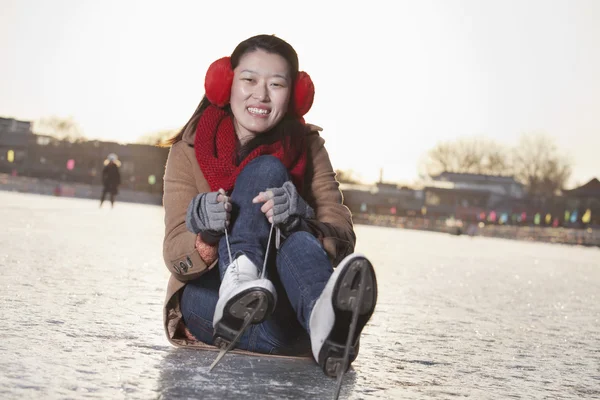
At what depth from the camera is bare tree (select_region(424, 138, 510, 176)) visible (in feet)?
308

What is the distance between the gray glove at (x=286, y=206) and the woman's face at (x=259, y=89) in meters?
0.34

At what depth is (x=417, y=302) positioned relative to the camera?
223 inches

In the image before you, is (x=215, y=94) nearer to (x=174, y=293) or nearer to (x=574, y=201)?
(x=174, y=293)

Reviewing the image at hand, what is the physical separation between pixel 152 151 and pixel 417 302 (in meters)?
70.4

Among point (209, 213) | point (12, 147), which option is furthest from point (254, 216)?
point (12, 147)

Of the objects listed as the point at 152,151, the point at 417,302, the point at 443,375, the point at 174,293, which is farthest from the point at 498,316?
the point at 152,151

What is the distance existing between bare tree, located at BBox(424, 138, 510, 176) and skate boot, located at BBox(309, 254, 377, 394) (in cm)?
9280

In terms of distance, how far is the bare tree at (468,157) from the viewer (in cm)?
9388

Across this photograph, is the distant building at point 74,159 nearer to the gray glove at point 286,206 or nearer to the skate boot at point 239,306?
the gray glove at point 286,206

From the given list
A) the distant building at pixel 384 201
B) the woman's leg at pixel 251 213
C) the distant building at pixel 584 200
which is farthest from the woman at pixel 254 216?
the distant building at pixel 584 200

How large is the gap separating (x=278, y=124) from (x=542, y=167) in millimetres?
88159

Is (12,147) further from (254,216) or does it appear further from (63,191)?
(254,216)

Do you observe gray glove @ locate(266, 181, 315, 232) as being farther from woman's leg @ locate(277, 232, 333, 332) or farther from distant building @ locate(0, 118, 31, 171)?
distant building @ locate(0, 118, 31, 171)

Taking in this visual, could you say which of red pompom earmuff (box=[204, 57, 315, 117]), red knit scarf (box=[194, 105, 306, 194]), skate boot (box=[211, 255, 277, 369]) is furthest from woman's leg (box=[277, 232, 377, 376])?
red pompom earmuff (box=[204, 57, 315, 117])
